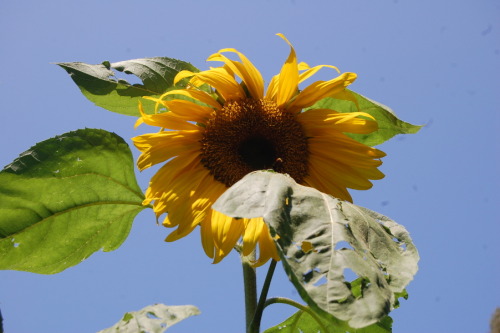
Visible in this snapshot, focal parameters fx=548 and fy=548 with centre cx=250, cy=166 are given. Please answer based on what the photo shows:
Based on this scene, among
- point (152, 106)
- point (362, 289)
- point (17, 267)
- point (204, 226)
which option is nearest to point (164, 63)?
point (152, 106)

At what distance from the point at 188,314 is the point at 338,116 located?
2.26 ft

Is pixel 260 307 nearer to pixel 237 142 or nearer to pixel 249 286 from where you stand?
pixel 249 286

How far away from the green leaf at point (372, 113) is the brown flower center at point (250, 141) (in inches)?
4.8

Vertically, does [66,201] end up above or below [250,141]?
below

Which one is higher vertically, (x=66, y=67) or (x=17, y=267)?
(x=66, y=67)

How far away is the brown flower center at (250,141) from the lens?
63.7 inches

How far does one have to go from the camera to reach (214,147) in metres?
1.65

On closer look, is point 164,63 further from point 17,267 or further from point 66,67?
point 17,267

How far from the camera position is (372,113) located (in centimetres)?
161

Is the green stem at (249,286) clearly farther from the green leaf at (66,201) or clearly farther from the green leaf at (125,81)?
the green leaf at (125,81)

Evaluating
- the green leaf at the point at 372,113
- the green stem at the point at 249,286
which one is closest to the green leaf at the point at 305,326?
the green stem at the point at 249,286

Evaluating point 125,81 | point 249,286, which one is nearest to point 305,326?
point 249,286

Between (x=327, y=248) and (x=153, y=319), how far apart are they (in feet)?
1.61

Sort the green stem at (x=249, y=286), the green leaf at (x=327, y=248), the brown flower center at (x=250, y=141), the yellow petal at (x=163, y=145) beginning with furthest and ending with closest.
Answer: the brown flower center at (x=250, y=141) < the yellow petal at (x=163, y=145) < the green stem at (x=249, y=286) < the green leaf at (x=327, y=248)
